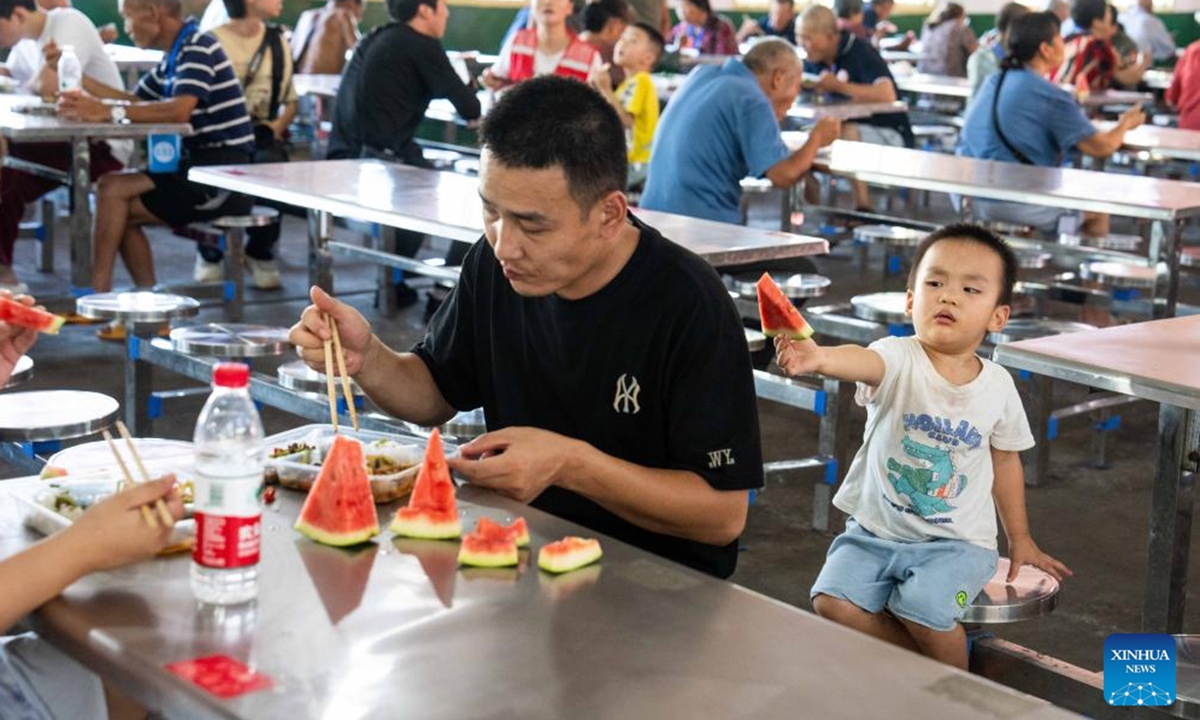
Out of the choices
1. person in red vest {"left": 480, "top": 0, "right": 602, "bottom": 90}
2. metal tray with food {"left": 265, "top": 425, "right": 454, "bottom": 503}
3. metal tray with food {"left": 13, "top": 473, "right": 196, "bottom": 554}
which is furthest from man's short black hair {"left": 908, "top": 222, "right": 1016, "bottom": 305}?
person in red vest {"left": 480, "top": 0, "right": 602, "bottom": 90}

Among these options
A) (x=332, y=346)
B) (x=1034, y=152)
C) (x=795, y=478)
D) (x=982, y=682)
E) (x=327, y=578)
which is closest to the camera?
(x=982, y=682)

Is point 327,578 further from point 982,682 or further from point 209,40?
point 209,40

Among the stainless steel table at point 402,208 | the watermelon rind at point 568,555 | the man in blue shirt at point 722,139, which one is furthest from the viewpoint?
the man in blue shirt at point 722,139

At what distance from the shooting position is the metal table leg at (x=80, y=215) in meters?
6.79

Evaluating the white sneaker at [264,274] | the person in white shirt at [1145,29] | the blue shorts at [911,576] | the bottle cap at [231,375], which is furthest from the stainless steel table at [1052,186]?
the person in white shirt at [1145,29]

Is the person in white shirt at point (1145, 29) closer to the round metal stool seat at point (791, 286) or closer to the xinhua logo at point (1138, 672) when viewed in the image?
the round metal stool seat at point (791, 286)

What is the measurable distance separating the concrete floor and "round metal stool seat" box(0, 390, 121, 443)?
1.17m

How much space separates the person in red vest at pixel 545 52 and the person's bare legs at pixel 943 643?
5.74 meters

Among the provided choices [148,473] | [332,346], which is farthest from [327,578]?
[332,346]

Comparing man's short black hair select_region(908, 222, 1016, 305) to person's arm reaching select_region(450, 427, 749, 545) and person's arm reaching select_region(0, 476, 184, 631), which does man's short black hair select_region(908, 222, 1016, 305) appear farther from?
person's arm reaching select_region(0, 476, 184, 631)

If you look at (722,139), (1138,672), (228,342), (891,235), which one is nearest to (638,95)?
(891,235)

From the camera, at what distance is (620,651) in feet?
5.86

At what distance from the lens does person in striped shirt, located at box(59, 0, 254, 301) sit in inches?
282

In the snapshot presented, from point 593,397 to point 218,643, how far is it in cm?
97
